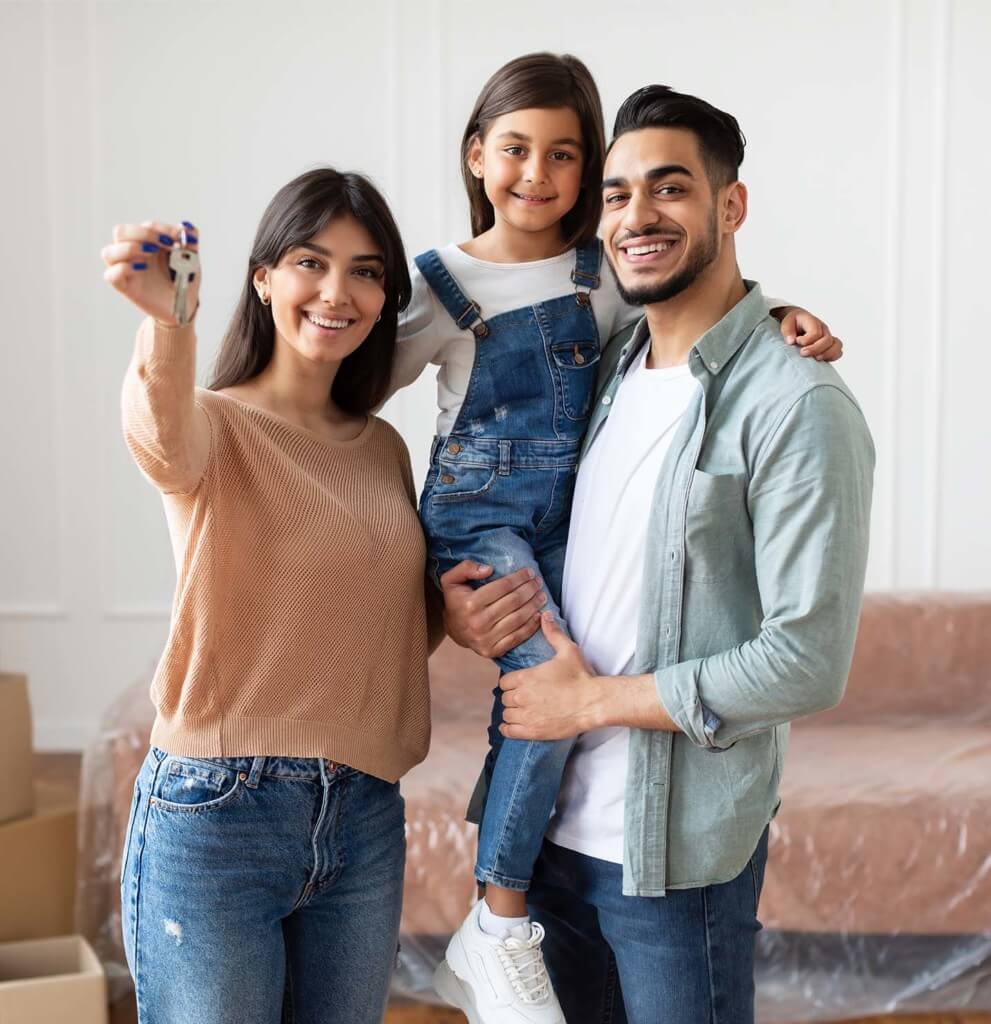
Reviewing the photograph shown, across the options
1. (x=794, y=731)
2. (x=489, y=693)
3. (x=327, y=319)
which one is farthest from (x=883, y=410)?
(x=327, y=319)

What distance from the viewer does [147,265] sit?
3.90 ft

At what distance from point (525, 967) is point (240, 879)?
397 mm

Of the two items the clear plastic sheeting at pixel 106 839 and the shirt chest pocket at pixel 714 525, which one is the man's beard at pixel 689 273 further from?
the clear plastic sheeting at pixel 106 839

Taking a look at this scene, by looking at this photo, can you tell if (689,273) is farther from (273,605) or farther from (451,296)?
(273,605)

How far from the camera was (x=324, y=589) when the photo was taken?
145 cm

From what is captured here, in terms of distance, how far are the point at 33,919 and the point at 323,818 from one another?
5.97 feet

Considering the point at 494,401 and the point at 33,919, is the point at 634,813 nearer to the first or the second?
the point at 494,401

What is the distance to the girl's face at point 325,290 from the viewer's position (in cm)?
152

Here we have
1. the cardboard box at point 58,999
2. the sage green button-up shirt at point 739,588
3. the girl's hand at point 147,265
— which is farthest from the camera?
the cardboard box at point 58,999

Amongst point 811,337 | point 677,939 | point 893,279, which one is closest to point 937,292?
point 893,279

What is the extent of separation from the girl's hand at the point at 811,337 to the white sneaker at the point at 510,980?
2.67 ft

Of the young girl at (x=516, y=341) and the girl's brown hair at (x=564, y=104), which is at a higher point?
Answer: the girl's brown hair at (x=564, y=104)

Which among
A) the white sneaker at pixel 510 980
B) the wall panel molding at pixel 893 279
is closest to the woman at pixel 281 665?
the white sneaker at pixel 510 980

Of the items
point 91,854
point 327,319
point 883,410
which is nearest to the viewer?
point 327,319
